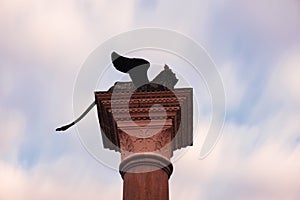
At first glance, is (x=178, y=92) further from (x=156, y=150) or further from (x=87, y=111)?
(x=87, y=111)

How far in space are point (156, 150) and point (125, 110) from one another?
505mm

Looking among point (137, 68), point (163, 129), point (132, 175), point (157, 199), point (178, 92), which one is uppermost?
point (137, 68)

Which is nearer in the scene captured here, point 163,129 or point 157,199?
point 157,199

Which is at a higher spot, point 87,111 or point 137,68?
point 137,68

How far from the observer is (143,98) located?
15.4 feet

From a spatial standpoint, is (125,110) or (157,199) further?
(125,110)

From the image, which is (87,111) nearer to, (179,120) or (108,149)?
(108,149)

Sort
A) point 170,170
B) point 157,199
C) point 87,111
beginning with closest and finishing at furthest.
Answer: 1. point 157,199
2. point 170,170
3. point 87,111

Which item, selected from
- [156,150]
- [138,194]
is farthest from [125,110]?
[138,194]

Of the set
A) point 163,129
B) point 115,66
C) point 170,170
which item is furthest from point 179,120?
point 115,66

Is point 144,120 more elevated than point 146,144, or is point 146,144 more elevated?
point 144,120

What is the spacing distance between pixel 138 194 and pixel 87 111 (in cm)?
114

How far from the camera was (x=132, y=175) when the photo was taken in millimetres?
4480

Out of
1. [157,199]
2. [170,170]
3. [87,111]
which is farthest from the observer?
[87,111]
